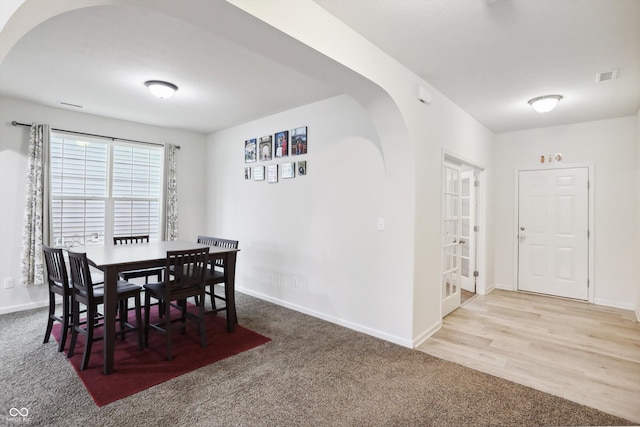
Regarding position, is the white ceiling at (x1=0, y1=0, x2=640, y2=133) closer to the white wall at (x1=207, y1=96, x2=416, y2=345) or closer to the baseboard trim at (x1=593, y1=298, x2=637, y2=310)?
the white wall at (x1=207, y1=96, x2=416, y2=345)

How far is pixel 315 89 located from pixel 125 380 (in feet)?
10.3

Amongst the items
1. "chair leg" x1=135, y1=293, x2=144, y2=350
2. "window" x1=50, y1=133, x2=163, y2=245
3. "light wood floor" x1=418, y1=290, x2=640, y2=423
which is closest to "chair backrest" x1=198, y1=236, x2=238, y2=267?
"chair leg" x1=135, y1=293, x2=144, y2=350

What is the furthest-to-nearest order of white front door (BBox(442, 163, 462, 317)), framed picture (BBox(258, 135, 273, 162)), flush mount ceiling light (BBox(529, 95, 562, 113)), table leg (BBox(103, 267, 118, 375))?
1. framed picture (BBox(258, 135, 273, 162))
2. white front door (BBox(442, 163, 462, 317))
3. flush mount ceiling light (BBox(529, 95, 562, 113))
4. table leg (BBox(103, 267, 118, 375))

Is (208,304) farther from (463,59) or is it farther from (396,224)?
(463,59)

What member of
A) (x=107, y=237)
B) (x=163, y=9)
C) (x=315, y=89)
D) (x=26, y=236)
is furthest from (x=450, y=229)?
(x=26, y=236)

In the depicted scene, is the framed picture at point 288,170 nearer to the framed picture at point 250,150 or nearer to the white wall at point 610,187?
the framed picture at point 250,150

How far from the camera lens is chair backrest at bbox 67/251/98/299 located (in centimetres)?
254

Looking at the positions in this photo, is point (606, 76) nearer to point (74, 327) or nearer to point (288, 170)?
point (288, 170)

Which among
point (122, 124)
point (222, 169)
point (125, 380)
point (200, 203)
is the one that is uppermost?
point (122, 124)

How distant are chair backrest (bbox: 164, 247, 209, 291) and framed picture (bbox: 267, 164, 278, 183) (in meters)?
1.71

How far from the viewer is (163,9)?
5.55ft

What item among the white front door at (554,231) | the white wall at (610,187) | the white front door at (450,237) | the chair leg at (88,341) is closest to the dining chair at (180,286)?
the chair leg at (88,341)

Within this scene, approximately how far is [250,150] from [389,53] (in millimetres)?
2718

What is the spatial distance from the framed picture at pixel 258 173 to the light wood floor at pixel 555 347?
2.98m
